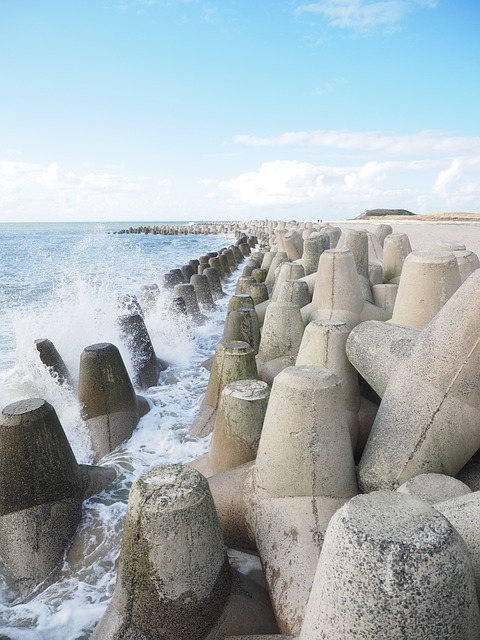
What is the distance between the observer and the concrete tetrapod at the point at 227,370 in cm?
395

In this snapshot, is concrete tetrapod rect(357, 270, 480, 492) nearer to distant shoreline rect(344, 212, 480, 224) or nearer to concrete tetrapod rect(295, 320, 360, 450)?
concrete tetrapod rect(295, 320, 360, 450)

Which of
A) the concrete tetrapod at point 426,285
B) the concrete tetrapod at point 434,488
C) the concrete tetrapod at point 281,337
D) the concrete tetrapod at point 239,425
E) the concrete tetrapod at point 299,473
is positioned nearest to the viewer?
the concrete tetrapod at point 434,488

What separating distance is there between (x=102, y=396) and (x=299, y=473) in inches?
102

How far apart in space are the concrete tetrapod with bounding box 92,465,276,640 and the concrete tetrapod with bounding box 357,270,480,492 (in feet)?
2.90

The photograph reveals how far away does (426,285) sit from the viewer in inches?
122

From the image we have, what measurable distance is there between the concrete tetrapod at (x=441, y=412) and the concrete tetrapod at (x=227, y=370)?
5.49ft

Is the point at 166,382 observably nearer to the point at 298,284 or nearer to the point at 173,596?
the point at 298,284

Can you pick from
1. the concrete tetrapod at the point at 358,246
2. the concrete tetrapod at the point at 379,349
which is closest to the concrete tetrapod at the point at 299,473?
the concrete tetrapod at the point at 379,349

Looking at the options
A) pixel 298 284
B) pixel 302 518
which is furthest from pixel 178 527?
pixel 298 284

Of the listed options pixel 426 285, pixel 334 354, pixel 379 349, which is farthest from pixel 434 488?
pixel 426 285

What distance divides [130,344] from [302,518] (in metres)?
4.11

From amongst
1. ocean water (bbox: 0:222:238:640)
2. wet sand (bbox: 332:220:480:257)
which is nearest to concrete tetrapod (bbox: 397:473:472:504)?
ocean water (bbox: 0:222:238:640)

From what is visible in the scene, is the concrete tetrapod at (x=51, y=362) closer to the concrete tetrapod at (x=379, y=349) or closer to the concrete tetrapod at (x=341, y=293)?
the concrete tetrapod at (x=341, y=293)

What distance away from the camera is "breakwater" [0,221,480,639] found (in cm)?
113
